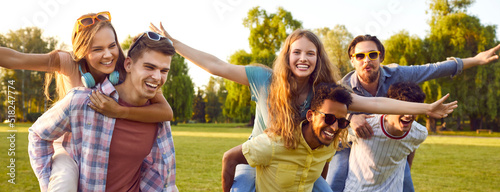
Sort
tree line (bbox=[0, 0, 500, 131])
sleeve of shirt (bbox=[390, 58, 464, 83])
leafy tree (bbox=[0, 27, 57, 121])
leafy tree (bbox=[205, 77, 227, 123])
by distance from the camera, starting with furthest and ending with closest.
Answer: leafy tree (bbox=[205, 77, 227, 123]) < tree line (bbox=[0, 0, 500, 131]) < leafy tree (bbox=[0, 27, 57, 121]) < sleeve of shirt (bbox=[390, 58, 464, 83])

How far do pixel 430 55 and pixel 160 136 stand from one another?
109 ft

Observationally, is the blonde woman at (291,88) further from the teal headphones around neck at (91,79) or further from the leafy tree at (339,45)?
the leafy tree at (339,45)

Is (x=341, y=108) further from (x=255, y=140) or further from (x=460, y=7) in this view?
(x=460, y=7)

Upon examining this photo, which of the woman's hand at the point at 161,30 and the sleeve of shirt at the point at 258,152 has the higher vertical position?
the woman's hand at the point at 161,30

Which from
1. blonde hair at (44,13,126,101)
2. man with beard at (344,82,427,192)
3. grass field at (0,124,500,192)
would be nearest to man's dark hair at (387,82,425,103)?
man with beard at (344,82,427,192)

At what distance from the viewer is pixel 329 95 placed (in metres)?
3.15

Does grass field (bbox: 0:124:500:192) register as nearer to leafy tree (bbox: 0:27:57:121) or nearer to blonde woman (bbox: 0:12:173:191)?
blonde woman (bbox: 0:12:173:191)

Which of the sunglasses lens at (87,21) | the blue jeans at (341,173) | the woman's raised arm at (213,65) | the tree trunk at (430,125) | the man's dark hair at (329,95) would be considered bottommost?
the tree trunk at (430,125)

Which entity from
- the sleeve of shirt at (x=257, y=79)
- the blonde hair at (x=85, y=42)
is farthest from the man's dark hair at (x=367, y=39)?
the blonde hair at (x=85, y=42)

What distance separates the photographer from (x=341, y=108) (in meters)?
3.17

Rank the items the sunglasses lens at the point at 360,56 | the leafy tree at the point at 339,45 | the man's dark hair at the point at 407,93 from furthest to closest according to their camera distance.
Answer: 1. the leafy tree at the point at 339,45
2. the sunglasses lens at the point at 360,56
3. the man's dark hair at the point at 407,93

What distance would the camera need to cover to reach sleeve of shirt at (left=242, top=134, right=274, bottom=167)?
120 inches

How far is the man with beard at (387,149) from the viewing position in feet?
12.9

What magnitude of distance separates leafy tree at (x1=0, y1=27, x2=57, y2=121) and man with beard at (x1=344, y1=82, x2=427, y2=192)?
17.3 meters
